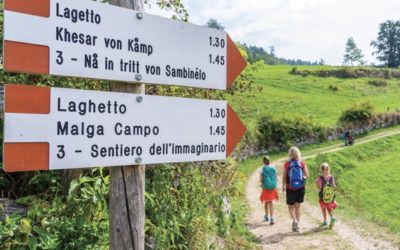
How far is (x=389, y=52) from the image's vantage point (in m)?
112

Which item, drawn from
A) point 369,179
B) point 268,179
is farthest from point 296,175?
point 369,179

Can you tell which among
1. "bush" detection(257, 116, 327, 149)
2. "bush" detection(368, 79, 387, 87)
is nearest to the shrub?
"bush" detection(368, 79, 387, 87)

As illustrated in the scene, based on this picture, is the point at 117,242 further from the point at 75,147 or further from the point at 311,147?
the point at 311,147

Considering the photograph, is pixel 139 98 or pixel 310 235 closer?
pixel 139 98

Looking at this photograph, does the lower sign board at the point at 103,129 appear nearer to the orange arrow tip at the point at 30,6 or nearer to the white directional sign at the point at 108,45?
the white directional sign at the point at 108,45

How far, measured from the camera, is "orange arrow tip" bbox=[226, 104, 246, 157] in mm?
2957

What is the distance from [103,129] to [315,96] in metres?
46.1

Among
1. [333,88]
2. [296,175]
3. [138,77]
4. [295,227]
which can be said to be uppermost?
[333,88]

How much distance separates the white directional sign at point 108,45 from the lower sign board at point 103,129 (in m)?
0.13

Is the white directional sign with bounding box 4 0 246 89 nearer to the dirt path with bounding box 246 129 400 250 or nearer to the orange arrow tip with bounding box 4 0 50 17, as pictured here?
the orange arrow tip with bounding box 4 0 50 17

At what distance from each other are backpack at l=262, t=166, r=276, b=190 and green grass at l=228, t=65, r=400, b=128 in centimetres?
1969

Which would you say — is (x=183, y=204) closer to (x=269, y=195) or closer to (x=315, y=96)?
(x=269, y=195)

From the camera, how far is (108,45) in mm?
2385

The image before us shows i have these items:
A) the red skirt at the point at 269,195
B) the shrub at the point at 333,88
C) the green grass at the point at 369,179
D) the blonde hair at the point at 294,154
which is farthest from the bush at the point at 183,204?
the shrub at the point at 333,88
